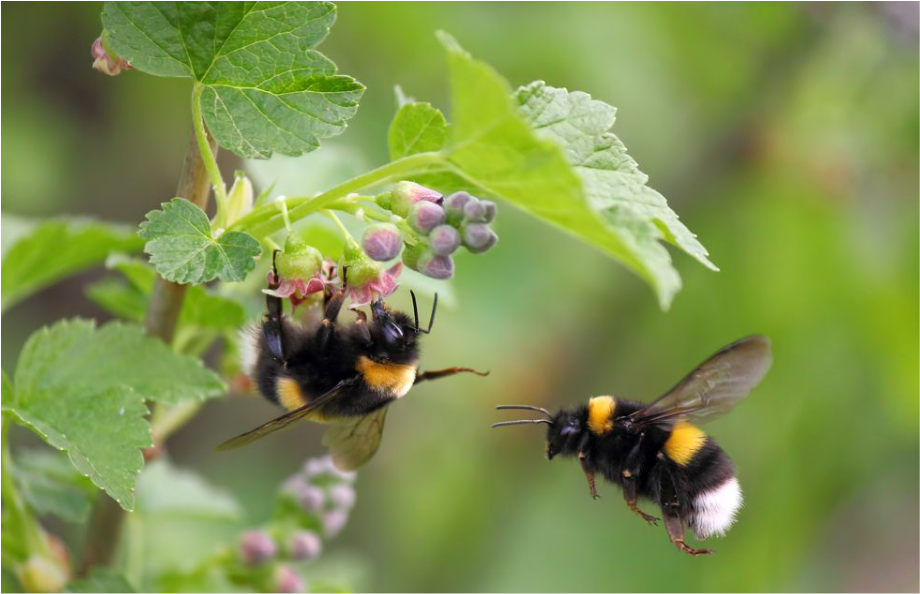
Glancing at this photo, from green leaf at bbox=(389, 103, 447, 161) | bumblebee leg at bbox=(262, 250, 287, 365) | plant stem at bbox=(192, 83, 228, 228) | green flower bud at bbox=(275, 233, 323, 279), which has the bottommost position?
bumblebee leg at bbox=(262, 250, 287, 365)

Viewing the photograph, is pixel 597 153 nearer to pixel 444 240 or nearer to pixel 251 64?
pixel 444 240

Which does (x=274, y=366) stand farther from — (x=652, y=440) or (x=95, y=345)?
(x=652, y=440)

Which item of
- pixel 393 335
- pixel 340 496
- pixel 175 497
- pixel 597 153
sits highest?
pixel 597 153

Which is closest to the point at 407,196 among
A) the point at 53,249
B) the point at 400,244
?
the point at 400,244

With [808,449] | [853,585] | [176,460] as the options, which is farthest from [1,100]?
[853,585]

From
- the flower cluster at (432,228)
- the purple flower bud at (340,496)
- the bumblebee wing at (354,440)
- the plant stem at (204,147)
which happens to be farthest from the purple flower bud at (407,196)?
the purple flower bud at (340,496)

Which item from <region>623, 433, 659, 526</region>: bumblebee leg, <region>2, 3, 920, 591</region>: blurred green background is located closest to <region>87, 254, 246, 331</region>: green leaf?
<region>623, 433, 659, 526</region>: bumblebee leg

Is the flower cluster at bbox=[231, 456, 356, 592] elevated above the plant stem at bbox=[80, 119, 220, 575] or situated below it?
below

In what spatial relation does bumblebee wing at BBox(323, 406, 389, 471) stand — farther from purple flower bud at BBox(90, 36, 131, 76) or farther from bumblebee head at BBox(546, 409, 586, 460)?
purple flower bud at BBox(90, 36, 131, 76)
